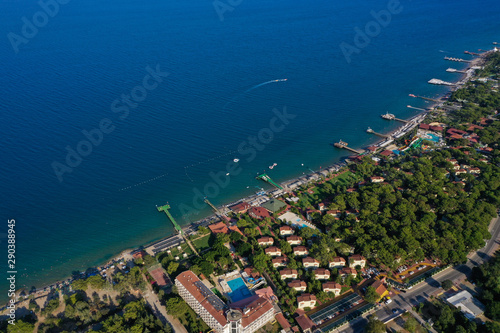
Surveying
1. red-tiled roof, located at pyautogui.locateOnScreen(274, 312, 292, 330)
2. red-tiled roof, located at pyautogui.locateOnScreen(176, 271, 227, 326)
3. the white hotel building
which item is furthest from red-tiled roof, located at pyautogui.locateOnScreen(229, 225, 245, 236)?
red-tiled roof, located at pyautogui.locateOnScreen(274, 312, 292, 330)

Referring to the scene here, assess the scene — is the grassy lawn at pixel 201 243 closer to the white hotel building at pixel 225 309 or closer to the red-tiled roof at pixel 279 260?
the white hotel building at pixel 225 309

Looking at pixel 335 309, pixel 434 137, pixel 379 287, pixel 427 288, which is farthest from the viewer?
pixel 434 137

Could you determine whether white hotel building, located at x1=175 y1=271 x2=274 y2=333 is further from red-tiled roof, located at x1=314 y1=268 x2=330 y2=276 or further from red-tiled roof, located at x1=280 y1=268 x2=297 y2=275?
red-tiled roof, located at x1=314 y1=268 x2=330 y2=276

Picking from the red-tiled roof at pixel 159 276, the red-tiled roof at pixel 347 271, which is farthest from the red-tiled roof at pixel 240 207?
the red-tiled roof at pixel 347 271

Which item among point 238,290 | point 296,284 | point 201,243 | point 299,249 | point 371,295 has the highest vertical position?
point 201,243

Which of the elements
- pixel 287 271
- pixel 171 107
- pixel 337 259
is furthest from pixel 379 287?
pixel 171 107

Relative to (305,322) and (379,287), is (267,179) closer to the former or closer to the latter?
(379,287)

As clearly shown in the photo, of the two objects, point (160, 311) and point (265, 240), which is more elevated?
point (265, 240)

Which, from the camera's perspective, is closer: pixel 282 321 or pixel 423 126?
pixel 282 321
